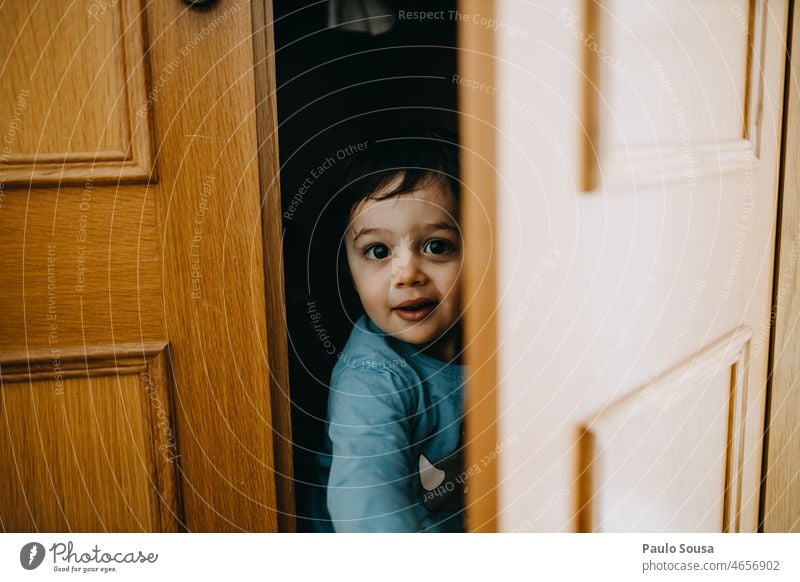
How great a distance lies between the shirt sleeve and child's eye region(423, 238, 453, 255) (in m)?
0.09

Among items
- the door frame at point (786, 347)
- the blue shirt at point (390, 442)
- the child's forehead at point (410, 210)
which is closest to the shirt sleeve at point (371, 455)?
the blue shirt at point (390, 442)

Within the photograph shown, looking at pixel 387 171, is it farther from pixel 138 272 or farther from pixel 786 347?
pixel 786 347

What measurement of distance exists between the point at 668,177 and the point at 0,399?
0.43 meters

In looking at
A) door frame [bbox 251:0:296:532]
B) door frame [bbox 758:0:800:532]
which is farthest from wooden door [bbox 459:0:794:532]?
door frame [bbox 251:0:296:532]

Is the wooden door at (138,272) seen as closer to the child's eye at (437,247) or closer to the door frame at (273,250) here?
the door frame at (273,250)

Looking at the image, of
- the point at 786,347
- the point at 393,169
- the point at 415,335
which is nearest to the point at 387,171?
the point at 393,169

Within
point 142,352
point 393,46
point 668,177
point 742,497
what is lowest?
point 742,497

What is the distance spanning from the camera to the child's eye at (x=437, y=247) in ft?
1.38

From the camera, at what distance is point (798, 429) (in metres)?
0.45

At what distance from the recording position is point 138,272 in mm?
371

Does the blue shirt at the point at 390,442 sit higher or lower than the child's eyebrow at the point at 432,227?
lower
